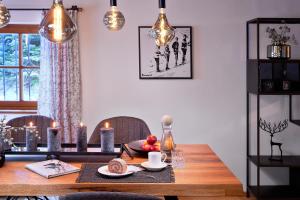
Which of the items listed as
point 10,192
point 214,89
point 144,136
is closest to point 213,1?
point 214,89

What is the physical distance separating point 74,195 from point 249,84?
3080 millimetres

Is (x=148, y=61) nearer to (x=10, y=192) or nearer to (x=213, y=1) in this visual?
(x=213, y=1)

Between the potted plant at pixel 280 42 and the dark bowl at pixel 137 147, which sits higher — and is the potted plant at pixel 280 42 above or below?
above

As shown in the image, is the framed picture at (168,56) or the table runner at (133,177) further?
the framed picture at (168,56)

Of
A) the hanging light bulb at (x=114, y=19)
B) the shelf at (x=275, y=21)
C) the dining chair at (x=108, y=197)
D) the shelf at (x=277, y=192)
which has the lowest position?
the shelf at (x=277, y=192)

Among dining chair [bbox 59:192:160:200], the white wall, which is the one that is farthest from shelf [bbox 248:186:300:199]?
dining chair [bbox 59:192:160:200]

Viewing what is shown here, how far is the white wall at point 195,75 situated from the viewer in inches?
170

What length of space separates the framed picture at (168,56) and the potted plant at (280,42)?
769 millimetres

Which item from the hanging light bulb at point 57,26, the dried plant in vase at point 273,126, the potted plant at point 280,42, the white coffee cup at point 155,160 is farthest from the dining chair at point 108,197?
the dried plant in vase at point 273,126

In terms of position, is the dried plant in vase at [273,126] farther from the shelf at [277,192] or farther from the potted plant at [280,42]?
the potted plant at [280,42]

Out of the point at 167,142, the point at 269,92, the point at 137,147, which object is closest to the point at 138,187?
the point at 167,142

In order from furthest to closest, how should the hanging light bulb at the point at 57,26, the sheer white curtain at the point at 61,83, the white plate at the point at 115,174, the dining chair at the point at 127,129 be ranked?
1. the sheer white curtain at the point at 61,83
2. the dining chair at the point at 127,129
3. the hanging light bulb at the point at 57,26
4. the white plate at the point at 115,174

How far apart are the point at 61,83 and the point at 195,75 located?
1.31 meters

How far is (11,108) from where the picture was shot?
4449mm
